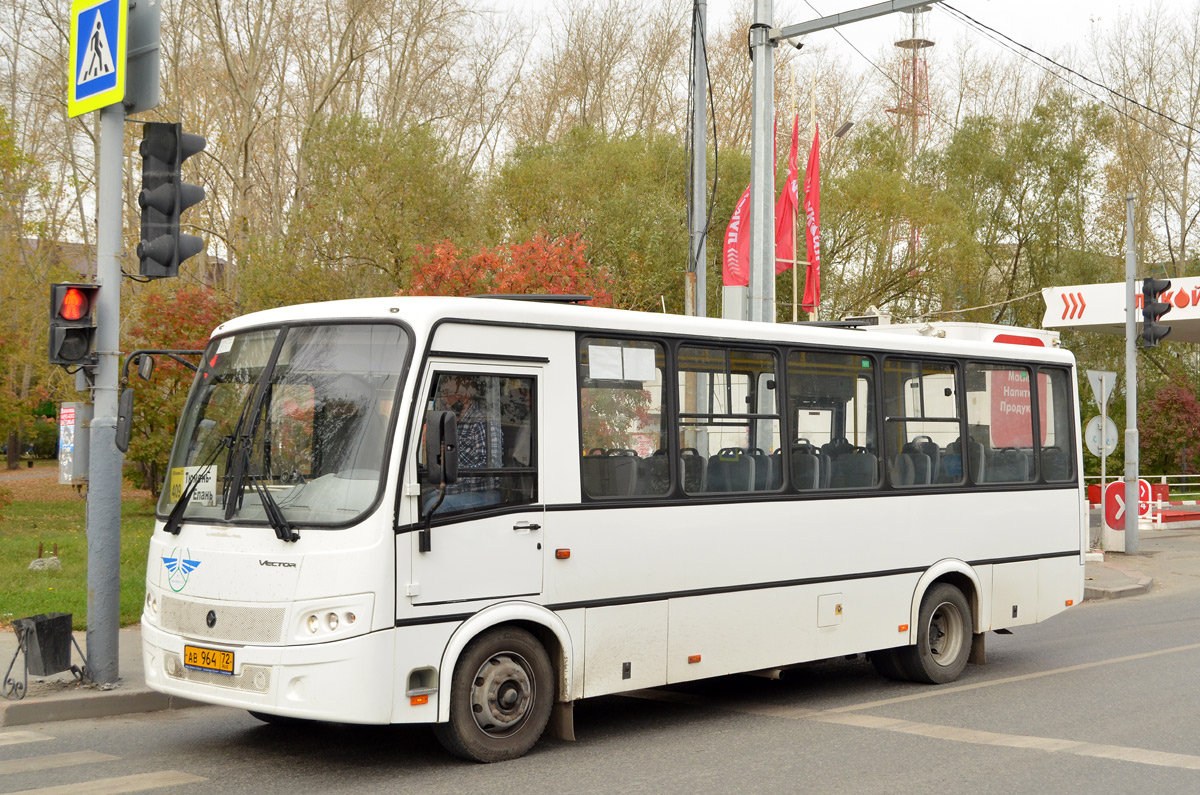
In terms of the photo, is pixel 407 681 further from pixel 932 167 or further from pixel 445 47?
pixel 932 167

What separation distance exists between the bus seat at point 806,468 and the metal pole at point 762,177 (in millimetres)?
4959

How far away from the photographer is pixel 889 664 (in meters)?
10.9

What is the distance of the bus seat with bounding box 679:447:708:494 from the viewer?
29.0ft

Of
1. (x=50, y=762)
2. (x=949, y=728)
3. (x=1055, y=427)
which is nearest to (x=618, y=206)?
(x=1055, y=427)

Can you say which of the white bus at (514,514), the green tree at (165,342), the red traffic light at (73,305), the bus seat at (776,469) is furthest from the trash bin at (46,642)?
the green tree at (165,342)

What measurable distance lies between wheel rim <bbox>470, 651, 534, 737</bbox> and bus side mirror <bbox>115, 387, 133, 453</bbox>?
2.88 meters

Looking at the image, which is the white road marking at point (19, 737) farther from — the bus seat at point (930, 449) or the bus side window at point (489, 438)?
the bus seat at point (930, 449)

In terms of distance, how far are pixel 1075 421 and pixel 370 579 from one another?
7.87m

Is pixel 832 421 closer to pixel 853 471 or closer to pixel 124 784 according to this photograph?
pixel 853 471

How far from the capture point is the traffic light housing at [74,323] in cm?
958

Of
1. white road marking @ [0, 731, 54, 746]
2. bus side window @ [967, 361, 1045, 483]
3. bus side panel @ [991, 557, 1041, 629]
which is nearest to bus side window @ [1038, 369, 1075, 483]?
bus side window @ [967, 361, 1045, 483]

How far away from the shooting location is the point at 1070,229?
4741cm

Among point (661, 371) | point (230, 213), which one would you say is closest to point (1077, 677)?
point (661, 371)

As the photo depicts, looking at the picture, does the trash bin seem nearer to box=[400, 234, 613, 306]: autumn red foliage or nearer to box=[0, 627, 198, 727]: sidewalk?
box=[0, 627, 198, 727]: sidewalk
